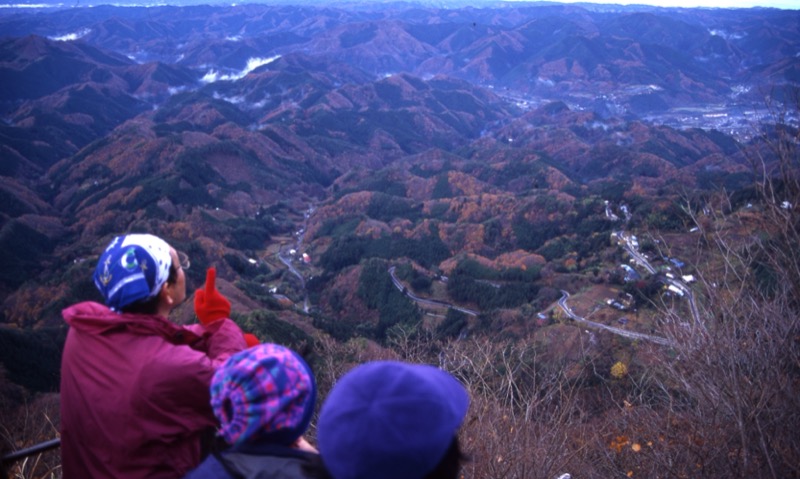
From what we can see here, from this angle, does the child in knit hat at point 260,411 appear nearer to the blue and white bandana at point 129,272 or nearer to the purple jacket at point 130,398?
the purple jacket at point 130,398

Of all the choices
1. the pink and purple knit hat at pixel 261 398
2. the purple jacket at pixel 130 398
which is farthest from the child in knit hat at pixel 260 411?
the purple jacket at pixel 130 398

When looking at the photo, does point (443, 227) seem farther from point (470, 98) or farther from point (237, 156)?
point (470, 98)

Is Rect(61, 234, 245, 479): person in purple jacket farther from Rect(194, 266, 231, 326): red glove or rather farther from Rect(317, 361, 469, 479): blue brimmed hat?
Rect(317, 361, 469, 479): blue brimmed hat

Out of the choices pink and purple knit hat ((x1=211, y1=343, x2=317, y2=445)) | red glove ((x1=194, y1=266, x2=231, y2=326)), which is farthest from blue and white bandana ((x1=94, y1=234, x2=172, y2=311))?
pink and purple knit hat ((x1=211, y1=343, x2=317, y2=445))

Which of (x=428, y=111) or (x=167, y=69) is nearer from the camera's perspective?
(x=428, y=111)

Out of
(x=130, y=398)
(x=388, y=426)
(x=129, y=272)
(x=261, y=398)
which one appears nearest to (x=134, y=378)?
(x=130, y=398)

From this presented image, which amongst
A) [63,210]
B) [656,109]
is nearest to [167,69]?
[63,210]

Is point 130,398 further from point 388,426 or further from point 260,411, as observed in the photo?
point 388,426
